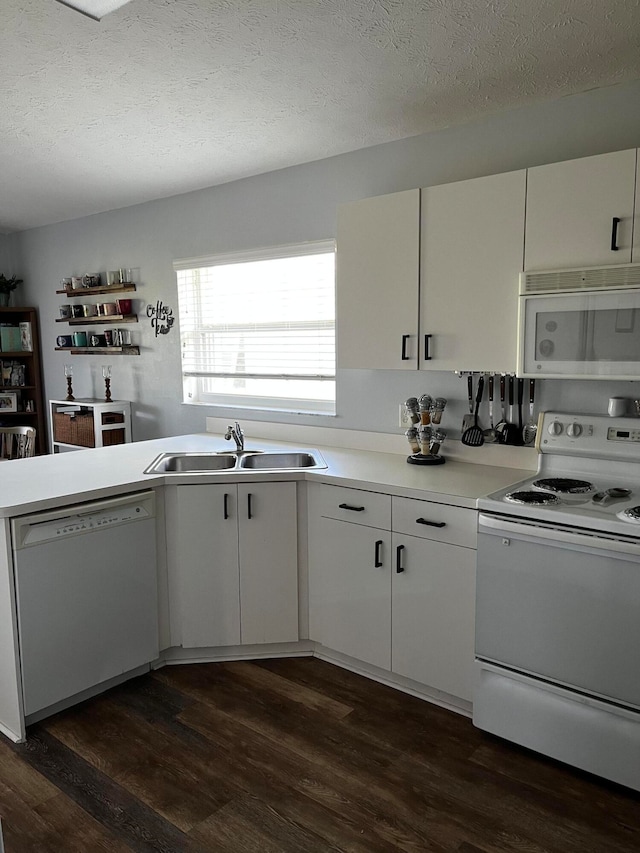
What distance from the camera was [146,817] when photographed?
199cm

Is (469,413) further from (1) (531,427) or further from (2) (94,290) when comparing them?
(2) (94,290)

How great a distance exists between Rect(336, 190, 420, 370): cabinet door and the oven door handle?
86 centimetres

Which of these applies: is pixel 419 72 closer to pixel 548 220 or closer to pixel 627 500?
pixel 548 220

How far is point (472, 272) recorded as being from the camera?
261cm

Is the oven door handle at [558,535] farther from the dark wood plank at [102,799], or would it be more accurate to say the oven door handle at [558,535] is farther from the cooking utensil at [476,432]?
the dark wood plank at [102,799]

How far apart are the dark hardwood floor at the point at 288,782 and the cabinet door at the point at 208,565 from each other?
28 cm

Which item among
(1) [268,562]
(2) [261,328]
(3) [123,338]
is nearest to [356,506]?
(1) [268,562]

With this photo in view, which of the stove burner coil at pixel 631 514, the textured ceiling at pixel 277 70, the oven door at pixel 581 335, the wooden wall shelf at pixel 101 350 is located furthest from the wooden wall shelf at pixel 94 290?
the stove burner coil at pixel 631 514

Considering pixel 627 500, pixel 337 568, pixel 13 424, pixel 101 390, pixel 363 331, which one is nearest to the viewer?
pixel 627 500

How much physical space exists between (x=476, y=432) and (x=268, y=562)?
43.9 inches

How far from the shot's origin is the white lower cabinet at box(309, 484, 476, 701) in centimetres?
243

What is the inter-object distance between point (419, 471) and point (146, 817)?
1.64 meters

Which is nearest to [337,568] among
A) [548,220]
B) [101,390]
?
[548,220]

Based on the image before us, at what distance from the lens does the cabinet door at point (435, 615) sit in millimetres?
2418
